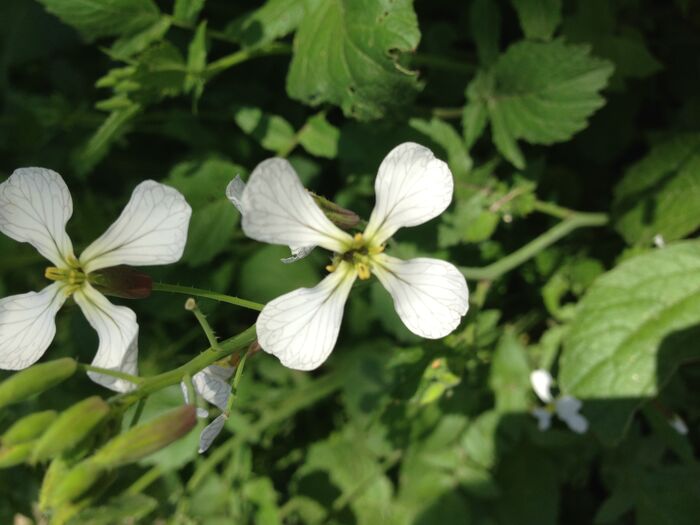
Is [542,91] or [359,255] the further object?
[542,91]

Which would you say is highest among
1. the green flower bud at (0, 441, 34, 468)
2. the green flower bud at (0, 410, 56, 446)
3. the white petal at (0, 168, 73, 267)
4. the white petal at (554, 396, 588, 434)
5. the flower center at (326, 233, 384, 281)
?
the white petal at (0, 168, 73, 267)

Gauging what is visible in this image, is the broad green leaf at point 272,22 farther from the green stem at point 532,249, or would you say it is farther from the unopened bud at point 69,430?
the unopened bud at point 69,430

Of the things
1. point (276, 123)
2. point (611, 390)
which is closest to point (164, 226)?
point (276, 123)

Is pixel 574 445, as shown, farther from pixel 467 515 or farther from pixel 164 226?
pixel 164 226

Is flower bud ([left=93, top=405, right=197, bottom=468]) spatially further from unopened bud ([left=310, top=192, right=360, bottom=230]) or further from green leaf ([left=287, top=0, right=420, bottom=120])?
green leaf ([left=287, top=0, right=420, bottom=120])

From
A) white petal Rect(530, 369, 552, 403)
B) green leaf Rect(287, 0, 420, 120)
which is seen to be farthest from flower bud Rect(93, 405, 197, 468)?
white petal Rect(530, 369, 552, 403)

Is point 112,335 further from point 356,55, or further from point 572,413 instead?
point 572,413

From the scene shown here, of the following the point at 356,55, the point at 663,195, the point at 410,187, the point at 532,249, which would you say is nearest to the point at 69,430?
the point at 410,187
